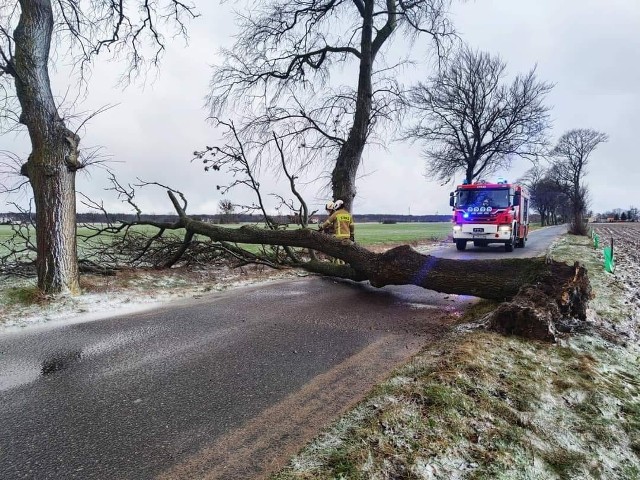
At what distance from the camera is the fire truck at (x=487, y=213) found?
1628cm

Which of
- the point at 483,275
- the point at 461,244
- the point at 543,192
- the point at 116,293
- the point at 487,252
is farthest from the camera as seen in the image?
the point at 543,192

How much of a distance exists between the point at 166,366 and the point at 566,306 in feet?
16.4

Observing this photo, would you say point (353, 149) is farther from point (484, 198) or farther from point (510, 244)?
point (510, 244)

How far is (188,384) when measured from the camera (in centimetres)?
360

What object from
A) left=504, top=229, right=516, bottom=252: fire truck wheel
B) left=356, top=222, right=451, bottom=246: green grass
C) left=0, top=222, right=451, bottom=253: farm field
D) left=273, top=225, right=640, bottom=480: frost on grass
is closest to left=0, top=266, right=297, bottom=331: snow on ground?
left=0, top=222, right=451, bottom=253: farm field

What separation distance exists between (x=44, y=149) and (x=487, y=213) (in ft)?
50.1

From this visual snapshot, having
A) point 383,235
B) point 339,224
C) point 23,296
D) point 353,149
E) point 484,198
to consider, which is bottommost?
point 383,235

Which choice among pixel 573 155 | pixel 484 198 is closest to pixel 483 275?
pixel 484 198

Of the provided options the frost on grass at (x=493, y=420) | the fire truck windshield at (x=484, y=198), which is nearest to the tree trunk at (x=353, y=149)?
the fire truck windshield at (x=484, y=198)

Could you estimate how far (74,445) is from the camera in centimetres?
263

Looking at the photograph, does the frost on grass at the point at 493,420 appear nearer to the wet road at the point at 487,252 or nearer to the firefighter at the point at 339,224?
the firefighter at the point at 339,224

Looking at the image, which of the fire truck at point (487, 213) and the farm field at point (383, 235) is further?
the farm field at point (383, 235)

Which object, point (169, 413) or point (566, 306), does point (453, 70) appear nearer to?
point (566, 306)

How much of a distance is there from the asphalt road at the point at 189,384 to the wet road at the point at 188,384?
1 cm
